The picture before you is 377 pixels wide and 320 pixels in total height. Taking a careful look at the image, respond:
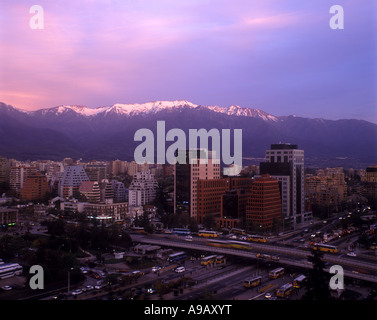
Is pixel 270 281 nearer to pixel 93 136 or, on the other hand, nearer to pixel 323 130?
pixel 323 130

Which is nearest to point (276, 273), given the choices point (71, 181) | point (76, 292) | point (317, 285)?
point (317, 285)

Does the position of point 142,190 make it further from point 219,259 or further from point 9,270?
point 9,270

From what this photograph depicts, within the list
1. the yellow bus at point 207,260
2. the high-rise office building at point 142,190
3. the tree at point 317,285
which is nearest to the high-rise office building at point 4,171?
the high-rise office building at point 142,190

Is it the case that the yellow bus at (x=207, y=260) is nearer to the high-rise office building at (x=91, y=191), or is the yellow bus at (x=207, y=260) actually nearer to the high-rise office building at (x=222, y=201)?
the high-rise office building at (x=222, y=201)

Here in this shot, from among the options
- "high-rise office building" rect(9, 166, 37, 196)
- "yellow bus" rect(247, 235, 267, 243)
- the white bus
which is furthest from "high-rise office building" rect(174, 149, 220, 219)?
"high-rise office building" rect(9, 166, 37, 196)
